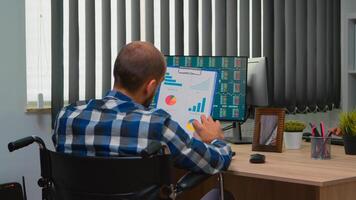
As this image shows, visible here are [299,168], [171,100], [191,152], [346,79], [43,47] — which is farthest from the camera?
[346,79]

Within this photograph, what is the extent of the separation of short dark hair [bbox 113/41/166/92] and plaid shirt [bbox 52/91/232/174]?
0.05 metres

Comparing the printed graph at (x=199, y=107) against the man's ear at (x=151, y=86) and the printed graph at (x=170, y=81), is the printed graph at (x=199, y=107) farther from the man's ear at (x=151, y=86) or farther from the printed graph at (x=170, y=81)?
the man's ear at (x=151, y=86)

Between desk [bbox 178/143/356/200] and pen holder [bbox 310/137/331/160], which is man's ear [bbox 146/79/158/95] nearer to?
desk [bbox 178/143/356/200]

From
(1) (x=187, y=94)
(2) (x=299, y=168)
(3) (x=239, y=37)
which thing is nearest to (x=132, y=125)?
(2) (x=299, y=168)

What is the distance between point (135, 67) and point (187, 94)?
0.64 metres

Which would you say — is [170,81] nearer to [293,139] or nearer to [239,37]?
[293,139]

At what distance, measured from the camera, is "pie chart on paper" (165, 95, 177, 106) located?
2227 mm

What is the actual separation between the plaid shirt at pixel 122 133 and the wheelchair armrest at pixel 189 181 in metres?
0.02

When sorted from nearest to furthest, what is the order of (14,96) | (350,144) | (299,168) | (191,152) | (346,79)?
1. (191,152)
2. (299,168)
3. (350,144)
4. (14,96)
5. (346,79)

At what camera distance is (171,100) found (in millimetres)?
2236

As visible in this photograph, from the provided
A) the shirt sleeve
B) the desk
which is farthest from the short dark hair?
the desk

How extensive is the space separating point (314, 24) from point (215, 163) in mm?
2615

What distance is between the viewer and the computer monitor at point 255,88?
256 centimetres

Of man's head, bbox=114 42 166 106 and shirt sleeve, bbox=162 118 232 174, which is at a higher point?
man's head, bbox=114 42 166 106
